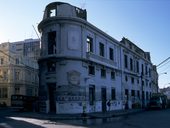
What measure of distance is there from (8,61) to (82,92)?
1626 inches

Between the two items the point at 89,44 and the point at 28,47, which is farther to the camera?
the point at 28,47

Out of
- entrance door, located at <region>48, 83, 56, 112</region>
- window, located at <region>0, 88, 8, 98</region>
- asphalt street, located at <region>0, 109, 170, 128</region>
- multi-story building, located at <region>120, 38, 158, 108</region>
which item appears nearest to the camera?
asphalt street, located at <region>0, 109, 170, 128</region>

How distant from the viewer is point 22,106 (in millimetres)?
40281

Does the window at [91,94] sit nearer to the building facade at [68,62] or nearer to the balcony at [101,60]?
the building facade at [68,62]

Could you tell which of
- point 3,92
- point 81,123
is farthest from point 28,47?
point 81,123

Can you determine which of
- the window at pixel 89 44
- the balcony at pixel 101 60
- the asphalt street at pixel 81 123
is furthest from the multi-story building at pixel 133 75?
the asphalt street at pixel 81 123

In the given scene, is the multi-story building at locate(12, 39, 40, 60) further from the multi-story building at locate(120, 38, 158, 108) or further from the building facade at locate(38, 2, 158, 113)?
the building facade at locate(38, 2, 158, 113)

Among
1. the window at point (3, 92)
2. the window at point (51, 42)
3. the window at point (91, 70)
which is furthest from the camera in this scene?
the window at point (3, 92)

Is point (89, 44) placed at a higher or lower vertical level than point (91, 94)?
higher

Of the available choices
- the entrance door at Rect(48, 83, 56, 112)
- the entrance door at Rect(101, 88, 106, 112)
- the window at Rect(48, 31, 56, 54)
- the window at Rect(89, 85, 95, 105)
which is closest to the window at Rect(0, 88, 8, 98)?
the entrance door at Rect(101, 88, 106, 112)

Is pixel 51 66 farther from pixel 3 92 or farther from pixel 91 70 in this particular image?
pixel 3 92

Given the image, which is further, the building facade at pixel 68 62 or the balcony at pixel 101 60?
the balcony at pixel 101 60

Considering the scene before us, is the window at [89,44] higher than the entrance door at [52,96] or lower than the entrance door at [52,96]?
higher

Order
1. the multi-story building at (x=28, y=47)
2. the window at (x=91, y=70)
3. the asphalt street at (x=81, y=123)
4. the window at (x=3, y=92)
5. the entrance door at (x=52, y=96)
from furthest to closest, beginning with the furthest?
the multi-story building at (x=28, y=47) → the window at (x=3, y=92) → the window at (x=91, y=70) → the entrance door at (x=52, y=96) → the asphalt street at (x=81, y=123)
